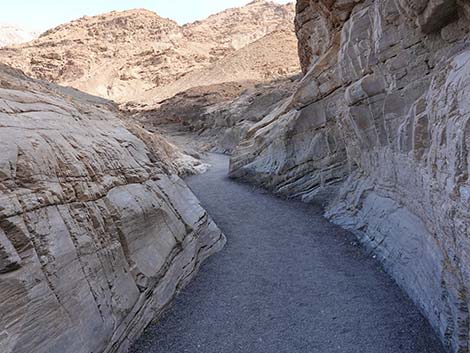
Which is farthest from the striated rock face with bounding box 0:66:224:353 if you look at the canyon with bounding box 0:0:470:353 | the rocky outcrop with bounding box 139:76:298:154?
the rocky outcrop with bounding box 139:76:298:154

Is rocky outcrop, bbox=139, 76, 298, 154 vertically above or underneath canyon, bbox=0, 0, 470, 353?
above

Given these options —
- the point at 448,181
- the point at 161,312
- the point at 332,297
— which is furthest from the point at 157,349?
the point at 448,181

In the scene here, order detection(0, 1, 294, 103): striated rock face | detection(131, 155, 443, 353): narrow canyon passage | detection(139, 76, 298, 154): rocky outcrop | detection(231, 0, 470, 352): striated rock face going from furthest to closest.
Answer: detection(0, 1, 294, 103): striated rock face → detection(139, 76, 298, 154): rocky outcrop → detection(131, 155, 443, 353): narrow canyon passage → detection(231, 0, 470, 352): striated rock face

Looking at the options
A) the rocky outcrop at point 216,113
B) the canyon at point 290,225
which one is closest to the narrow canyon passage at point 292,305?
the canyon at point 290,225

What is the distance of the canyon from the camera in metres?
3.14

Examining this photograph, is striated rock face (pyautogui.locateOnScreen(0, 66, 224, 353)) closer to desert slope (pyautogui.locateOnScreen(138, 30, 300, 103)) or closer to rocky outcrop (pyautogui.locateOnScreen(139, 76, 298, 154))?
rocky outcrop (pyautogui.locateOnScreen(139, 76, 298, 154))

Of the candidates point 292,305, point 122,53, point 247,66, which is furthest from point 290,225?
point 122,53

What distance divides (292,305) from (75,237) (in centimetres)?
308

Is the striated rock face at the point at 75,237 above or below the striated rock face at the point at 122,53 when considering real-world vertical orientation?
below

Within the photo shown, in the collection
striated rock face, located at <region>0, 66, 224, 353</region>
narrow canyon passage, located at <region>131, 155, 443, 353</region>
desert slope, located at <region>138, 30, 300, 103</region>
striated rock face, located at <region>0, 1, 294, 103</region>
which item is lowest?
narrow canyon passage, located at <region>131, 155, 443, 353</region>

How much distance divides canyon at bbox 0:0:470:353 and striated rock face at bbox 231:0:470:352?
1.3 inches

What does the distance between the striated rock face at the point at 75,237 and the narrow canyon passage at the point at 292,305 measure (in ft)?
1.59

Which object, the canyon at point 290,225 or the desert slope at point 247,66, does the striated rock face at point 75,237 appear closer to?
the canyon at point 290,225

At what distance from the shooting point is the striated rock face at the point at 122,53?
A: 49312mm
